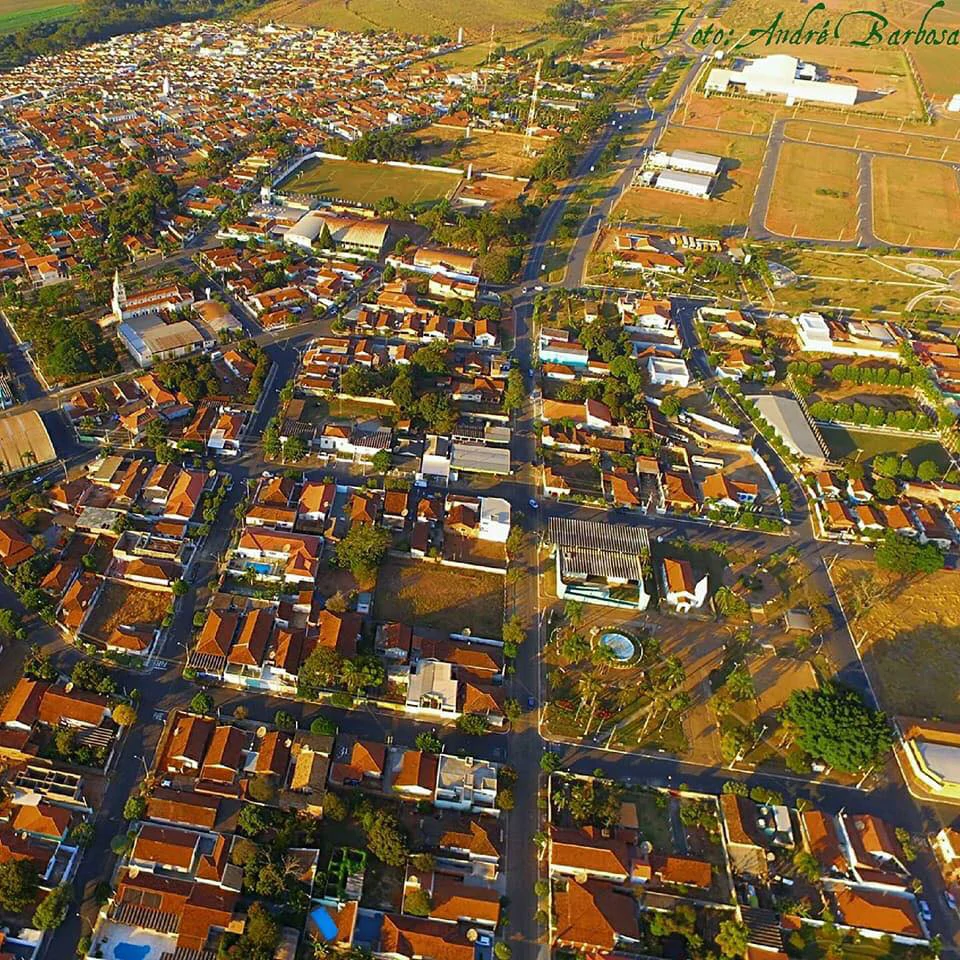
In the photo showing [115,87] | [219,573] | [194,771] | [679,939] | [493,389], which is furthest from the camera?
[115,87]

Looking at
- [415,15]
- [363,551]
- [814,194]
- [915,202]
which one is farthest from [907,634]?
[415,15]

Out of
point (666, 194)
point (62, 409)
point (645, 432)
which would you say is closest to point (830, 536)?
point (645, 432)

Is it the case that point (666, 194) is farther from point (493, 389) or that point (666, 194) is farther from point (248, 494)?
point (248, 494)

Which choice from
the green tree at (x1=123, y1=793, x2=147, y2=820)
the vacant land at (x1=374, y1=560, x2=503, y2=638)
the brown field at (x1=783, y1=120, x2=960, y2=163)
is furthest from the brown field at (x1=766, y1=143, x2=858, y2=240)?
the green tree at (x1=123, y1=793, x2=147, y2=820)

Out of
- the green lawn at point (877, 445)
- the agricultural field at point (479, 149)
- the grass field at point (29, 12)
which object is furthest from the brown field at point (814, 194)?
the grass field at point (29, 12)

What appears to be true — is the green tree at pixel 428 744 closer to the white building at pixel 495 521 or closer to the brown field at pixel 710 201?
the white building at pixel 495 521
